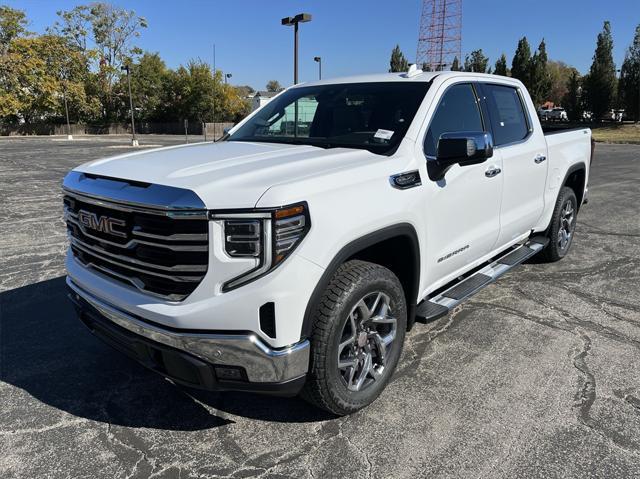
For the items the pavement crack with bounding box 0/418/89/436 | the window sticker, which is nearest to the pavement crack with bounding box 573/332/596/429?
the window sticker

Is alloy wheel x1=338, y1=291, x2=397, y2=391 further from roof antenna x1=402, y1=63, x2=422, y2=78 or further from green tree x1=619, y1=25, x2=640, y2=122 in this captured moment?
green tree x1=619, y1=25, x2=640, y2=122

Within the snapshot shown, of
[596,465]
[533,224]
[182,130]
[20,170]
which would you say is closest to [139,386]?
[596,465]

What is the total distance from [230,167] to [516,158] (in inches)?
104

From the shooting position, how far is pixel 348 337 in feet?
9.29

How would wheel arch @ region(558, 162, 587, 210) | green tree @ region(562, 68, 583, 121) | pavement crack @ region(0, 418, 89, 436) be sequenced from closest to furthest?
pavement crack @ region(0, 418, 89, 436)
wheel arch @ region(558, 162, 587, 210)
green tree @ region(562, 68, 583, 121)

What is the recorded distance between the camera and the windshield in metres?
3.41

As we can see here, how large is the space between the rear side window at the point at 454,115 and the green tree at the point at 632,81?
5057 cm

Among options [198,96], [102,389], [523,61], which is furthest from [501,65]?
[102,389]

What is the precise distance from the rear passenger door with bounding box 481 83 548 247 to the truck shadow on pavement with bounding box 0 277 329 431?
2443 millimetres

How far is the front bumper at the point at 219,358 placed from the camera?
7.74 feet

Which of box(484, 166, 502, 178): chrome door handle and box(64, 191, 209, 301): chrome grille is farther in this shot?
box(484, 166, 502, 178): chrome door handle

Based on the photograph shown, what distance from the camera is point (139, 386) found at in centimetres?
330

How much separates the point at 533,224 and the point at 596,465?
2851mm

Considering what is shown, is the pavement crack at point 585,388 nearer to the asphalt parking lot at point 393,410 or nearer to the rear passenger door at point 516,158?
the asphalt parking lot at point 393,410
